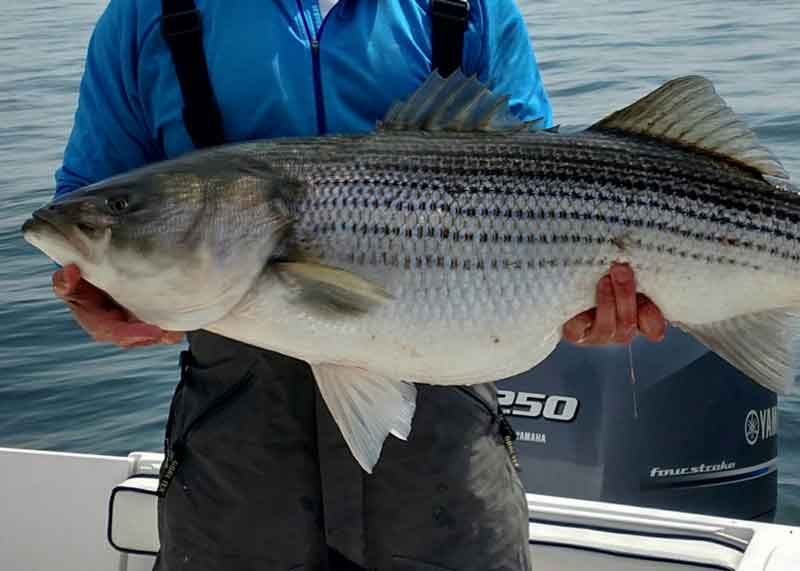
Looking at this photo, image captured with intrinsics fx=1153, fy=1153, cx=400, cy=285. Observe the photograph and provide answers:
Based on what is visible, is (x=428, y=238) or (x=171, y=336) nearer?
(x=428, y=238)

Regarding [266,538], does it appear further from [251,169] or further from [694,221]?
[694,221]

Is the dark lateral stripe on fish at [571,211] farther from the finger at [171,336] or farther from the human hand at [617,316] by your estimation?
the finger at [171,336]

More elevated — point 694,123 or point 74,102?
point 694,123

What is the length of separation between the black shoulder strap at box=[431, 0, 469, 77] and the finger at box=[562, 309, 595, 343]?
24.5 inches

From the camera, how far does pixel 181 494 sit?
2.59 meters

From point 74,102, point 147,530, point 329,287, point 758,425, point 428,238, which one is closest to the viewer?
point 329,287

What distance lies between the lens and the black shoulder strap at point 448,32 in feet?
8.54

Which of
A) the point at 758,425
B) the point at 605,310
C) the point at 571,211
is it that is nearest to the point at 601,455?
the point at 758,425

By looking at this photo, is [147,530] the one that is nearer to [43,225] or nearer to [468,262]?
[43,225]

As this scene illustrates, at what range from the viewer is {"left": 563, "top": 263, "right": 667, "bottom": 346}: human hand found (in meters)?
2.42

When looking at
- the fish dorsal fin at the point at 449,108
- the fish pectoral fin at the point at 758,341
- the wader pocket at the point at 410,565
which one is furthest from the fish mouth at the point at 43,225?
the fish pectoral fin at the point at 758,341

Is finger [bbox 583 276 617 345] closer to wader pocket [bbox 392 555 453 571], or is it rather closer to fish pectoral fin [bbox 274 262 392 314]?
fish pectoral fin [bbox 274 262 392 314]

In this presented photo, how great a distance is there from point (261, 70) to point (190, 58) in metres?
0.16

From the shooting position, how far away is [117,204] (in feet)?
7.63
